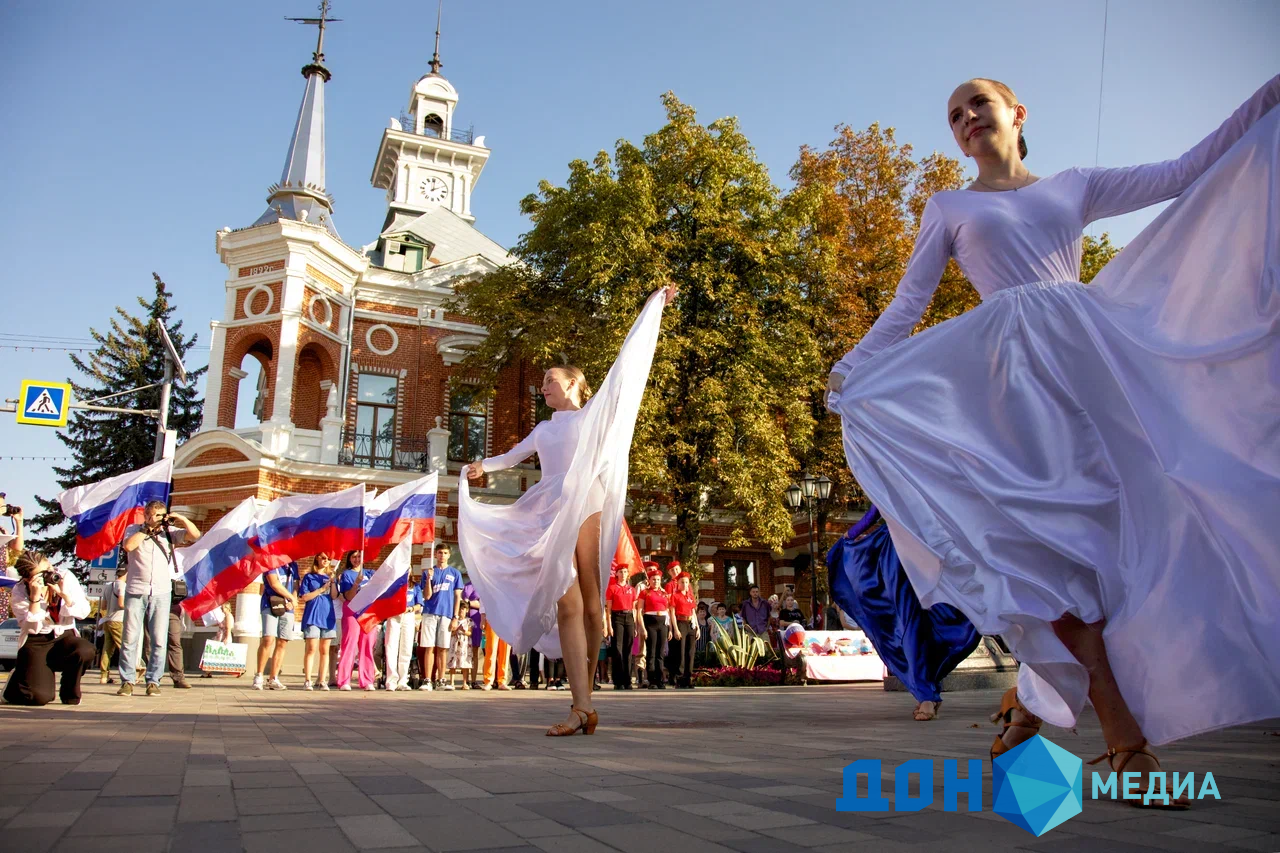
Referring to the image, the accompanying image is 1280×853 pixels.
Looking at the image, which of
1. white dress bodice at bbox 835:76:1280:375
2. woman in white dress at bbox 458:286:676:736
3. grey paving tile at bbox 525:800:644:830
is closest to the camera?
grey paving tile at bbox 525:800:644:830

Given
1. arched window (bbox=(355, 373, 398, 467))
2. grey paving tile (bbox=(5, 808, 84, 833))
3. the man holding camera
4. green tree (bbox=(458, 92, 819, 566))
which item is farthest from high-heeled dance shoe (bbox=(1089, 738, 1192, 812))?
arched window (bbox=(355, 373, 398, 467))

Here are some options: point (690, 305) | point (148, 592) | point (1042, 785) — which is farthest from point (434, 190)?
point (1042, 785)

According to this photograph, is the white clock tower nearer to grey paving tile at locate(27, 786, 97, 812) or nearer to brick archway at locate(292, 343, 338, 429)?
brick archway at locate(292, 343, 338, 429)

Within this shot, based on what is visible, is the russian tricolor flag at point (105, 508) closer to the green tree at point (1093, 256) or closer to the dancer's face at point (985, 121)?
the dancer's face at point (985, 121)

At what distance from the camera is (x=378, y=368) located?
31.8 meters

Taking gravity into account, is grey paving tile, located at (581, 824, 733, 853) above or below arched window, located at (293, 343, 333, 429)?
below

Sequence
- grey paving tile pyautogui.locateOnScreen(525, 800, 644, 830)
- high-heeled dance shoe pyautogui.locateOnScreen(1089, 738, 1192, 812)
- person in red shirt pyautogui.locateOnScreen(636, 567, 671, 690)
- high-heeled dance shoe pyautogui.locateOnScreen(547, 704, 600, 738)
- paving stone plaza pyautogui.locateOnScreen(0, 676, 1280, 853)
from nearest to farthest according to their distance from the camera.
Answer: paving stone plaza pyautogui.locateOnScreen(0, 676, 1280, 853) < grey paving tile pyautogui.locateOnScreen(525, 800, 644, 830) < high-heeled dance shoe pyautogui.locateOnScreen(1089, 738, 1192, 812) < high-heeled dance shoe pyautogui.locateOnScreen(547, 704, 600, 738) < person in red shirt pyautogui.locateOnScreen(636, 567, 671, 690)

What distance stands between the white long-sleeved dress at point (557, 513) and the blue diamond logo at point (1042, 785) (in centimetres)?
341

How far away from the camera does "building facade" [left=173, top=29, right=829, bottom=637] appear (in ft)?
92.2

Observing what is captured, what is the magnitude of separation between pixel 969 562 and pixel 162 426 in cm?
2229

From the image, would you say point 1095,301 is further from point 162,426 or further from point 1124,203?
point 162,426

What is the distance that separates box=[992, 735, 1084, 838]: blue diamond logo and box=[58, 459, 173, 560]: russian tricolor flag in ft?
38.9

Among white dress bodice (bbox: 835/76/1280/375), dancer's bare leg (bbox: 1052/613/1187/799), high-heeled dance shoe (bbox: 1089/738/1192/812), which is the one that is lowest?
high-heeled dance shoe (bbox: 1089/738/1192/812)

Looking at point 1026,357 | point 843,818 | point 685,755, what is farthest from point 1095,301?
point 685,755
